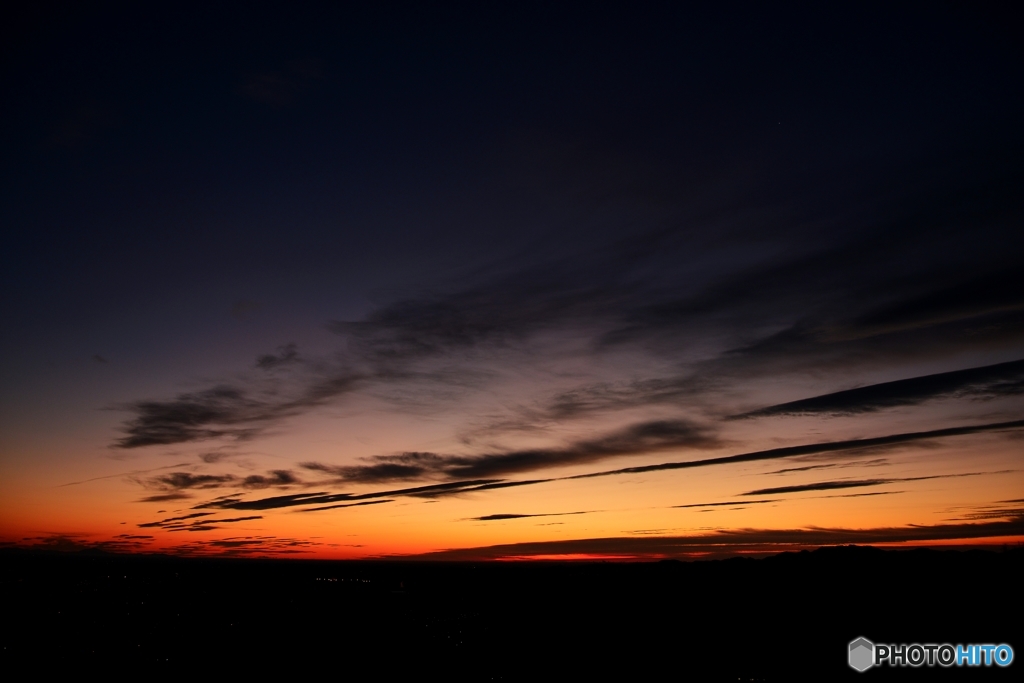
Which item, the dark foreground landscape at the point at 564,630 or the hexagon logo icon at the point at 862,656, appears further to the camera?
the dark foreground landscape at the point at 564,630

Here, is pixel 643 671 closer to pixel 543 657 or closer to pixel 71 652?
pixel 543 657

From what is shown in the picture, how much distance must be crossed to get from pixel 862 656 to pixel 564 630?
34403mm

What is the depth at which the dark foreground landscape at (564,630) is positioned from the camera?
45250mm

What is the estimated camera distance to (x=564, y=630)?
6638 cm

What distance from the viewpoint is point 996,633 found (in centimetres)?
4634

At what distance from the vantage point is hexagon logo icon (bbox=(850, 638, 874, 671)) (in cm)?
3685

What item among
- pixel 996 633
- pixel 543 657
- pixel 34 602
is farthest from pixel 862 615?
pixel 34 602

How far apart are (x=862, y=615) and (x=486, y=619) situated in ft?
147

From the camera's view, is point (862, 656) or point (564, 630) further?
point (564, 630)

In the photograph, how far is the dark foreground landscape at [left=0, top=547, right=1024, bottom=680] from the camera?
148 feet

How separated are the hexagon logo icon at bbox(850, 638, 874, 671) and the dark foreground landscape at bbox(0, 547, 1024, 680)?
100 centimetres

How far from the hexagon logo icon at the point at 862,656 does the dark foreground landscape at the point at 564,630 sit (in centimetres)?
100

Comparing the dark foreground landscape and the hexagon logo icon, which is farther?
the dark foreground landscape

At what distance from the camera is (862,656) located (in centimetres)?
3831
